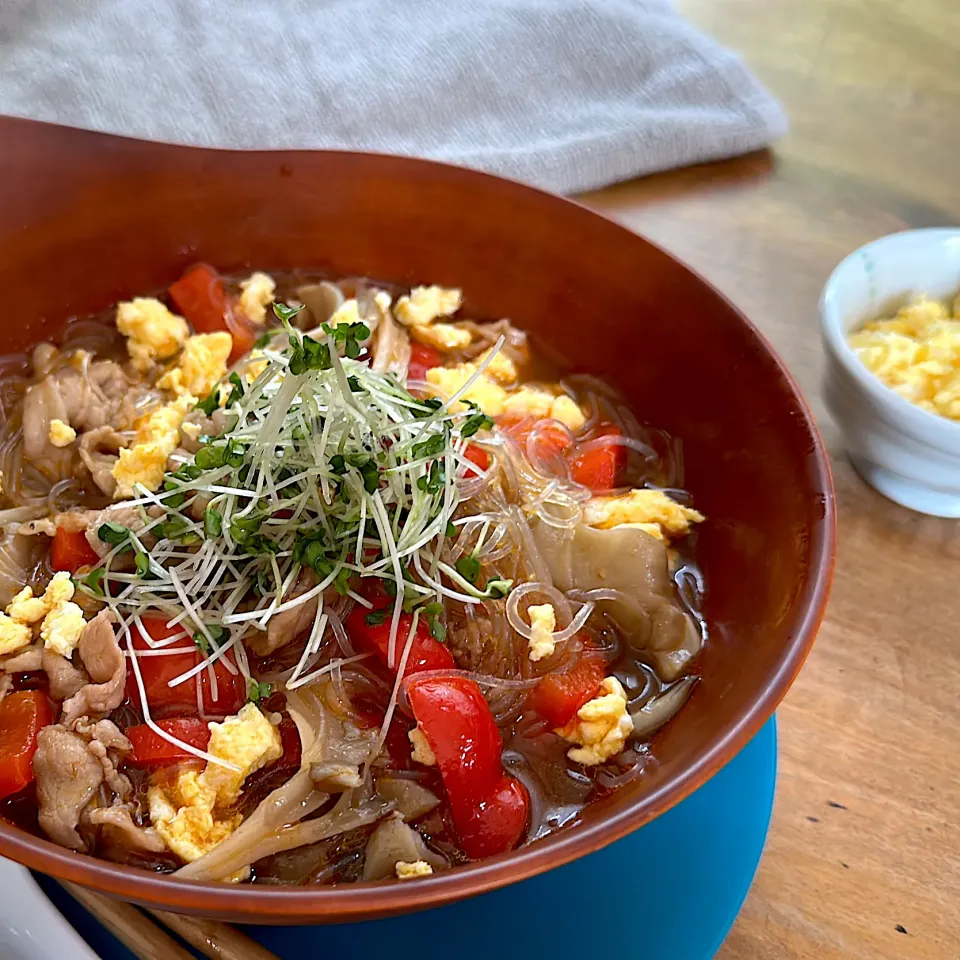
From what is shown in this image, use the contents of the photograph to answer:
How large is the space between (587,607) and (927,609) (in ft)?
2.49

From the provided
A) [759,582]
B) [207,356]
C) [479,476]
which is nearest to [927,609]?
[759,582]

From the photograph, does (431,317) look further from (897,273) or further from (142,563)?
(897,273)

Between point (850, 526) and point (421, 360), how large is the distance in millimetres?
935

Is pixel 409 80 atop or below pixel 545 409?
atop

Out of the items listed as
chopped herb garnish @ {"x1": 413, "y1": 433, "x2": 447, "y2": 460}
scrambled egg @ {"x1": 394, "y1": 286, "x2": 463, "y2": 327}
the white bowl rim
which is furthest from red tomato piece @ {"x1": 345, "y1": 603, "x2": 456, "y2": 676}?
the white bowl rim

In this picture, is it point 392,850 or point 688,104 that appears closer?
point 392,850

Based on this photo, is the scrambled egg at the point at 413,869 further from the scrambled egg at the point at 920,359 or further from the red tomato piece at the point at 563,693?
the scrambled egg at the point at 920,359

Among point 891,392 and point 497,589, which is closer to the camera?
point 497,589

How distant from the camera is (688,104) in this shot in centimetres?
265

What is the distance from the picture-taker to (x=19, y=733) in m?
1.32

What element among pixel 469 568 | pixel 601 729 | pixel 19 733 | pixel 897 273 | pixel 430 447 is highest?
pixel 897 273

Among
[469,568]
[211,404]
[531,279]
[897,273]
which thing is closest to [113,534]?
[211,404]

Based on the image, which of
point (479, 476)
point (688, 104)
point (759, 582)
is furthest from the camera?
point (688, 104)

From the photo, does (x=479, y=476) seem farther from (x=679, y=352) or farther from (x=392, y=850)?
(x=392, y=850)
